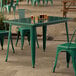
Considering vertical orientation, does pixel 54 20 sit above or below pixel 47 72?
above

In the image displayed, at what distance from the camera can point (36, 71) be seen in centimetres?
579

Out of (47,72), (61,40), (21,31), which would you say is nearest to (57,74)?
(47,72)

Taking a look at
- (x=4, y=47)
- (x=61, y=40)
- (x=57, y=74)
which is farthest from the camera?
(x=61, y=40)

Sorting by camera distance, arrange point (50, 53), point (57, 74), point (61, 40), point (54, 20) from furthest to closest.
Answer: point (61, 40) < point (50, 53) < point (54, 20) < point (57, 74)

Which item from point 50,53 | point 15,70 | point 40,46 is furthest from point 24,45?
point 15,70

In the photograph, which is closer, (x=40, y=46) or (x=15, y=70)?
Result: (x=15, y=70)

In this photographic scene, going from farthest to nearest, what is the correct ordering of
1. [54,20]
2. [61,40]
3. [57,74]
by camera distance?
[61,40]
[54,20]
[57,74]

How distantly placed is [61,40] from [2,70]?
332 centimetres

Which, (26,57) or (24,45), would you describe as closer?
(26,57)

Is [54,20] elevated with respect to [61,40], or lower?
elevated

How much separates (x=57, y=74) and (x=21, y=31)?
7.61 feet

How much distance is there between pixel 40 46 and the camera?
8.12 meters

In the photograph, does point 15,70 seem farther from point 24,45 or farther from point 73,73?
point 24,45

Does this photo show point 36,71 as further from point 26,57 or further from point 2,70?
point 26,57
